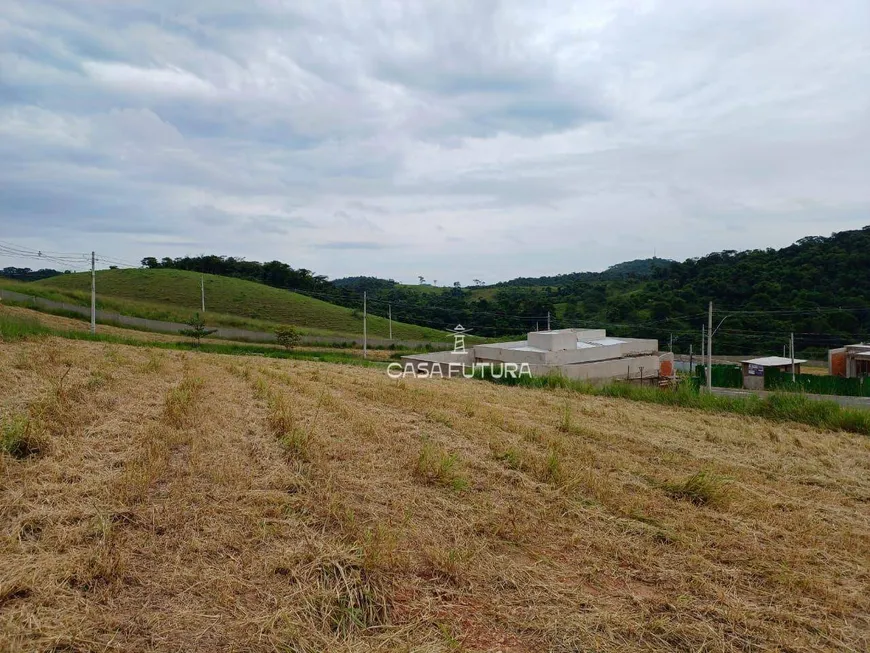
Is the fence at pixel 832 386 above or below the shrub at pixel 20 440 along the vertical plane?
below

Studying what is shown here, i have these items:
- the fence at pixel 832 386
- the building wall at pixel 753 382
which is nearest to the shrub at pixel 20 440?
the fence at pixel 832 386

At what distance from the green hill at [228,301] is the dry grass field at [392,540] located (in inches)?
1483

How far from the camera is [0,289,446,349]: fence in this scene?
107ft

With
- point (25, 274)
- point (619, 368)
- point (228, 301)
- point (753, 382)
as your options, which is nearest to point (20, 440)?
point (619, 368)

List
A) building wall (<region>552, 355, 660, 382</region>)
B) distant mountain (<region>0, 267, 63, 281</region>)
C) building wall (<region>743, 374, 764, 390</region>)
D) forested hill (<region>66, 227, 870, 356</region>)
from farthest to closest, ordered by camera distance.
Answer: distant mountain (<region>0, 267, 63, 281</region>) → forested hill (<region>66, 227, 870, 356</region>) → building wall (<region>743, 374, 764, 390</region>) → building wall (<region>552, 355, 660, 382</region>)

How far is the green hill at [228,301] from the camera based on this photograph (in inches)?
1836

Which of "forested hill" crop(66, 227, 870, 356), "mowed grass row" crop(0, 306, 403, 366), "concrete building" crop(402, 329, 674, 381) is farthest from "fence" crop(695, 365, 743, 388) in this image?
"mowed grass row" crop(0, 306, 403, 366)

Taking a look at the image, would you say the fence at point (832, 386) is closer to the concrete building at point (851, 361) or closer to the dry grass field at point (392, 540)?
the concrete building at point (851, 361)

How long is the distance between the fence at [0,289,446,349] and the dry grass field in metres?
32.2

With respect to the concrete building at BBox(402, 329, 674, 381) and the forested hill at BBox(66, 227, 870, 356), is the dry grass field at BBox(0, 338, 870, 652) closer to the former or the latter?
the concrete building at BBox(402, 329, 674, 381)

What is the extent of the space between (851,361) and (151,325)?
147ft

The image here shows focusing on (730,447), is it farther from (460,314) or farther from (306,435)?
(460,314)

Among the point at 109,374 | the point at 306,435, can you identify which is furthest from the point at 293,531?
the point at 109,374

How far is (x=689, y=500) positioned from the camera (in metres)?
4.20
